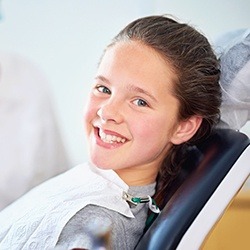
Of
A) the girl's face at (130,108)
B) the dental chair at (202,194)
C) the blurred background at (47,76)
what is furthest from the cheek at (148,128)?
the blurred background at (47,76)

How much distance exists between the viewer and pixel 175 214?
3.18ft

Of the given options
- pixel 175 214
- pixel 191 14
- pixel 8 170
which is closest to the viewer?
pixel 175 214

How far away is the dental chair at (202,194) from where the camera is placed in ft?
2.98

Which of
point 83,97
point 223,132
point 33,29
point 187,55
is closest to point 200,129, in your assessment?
point 223,132

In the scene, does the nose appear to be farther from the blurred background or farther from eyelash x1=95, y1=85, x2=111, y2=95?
the blurred background

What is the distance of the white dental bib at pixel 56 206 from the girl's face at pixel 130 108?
0.04 meters

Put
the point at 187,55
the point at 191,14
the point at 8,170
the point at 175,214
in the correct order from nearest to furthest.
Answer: the point at 175,214, the point at 187,55, the point at 191,14, the point at 8,170

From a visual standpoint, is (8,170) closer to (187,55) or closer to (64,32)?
(64,32)

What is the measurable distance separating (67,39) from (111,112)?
0.83 meters

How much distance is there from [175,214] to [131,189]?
6.5 inches

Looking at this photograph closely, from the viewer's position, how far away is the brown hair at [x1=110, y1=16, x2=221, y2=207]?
3.57ft

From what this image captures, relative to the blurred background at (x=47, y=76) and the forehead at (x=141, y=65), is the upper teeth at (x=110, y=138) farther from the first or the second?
the blurred background at (x=47, y=76)

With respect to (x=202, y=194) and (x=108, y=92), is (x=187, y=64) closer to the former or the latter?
(x=108, y=92)

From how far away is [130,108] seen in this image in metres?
1.07
